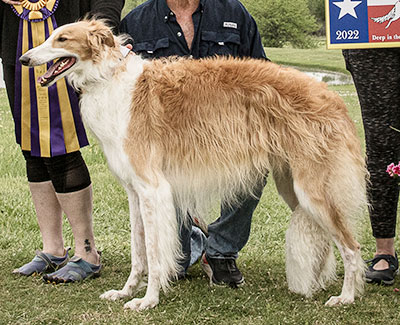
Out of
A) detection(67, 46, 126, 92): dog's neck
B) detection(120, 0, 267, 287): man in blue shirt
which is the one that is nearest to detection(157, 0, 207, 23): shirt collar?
detection(120, 0, 267, 287): man in blue shirt

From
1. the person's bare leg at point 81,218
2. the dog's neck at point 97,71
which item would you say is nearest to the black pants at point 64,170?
the person's bare leg at point 81,218

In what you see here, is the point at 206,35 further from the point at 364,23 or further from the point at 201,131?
the point at 364,23

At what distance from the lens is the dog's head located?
3617 millimetres

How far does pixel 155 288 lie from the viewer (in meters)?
3.79

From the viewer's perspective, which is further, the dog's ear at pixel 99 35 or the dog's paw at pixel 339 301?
the dog's paw at pixel 339 301

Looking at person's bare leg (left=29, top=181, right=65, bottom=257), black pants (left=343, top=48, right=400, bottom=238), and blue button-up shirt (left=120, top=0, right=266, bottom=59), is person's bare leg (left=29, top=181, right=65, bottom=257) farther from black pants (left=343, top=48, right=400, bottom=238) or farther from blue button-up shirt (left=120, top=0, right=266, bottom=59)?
black pants (left=343, top=48, right=400, bottom=238)

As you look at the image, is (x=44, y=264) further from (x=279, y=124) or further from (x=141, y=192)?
(x=279, y=124)

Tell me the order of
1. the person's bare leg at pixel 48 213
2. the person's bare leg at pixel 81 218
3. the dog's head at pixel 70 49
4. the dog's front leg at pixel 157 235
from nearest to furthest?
the dog's head at pixel 70 49 → the dog's front leg at pixel 157 235 → the person's bare leg at pixel 81 218 → the person's bare leg at pixel 48 213

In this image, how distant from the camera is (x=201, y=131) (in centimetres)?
380

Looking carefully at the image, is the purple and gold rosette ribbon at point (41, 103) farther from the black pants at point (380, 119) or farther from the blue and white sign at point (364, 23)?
the black pants at point (380, 119)

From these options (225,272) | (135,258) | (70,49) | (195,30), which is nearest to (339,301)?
(225,272)

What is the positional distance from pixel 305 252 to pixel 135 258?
1060mm

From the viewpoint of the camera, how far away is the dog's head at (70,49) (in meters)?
3.62

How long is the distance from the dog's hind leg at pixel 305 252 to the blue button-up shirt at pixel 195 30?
0.98m
